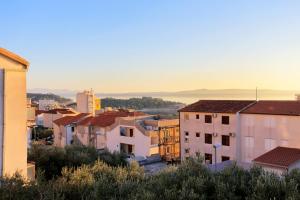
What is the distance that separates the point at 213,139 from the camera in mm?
35125

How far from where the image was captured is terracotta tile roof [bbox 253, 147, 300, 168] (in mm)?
24906

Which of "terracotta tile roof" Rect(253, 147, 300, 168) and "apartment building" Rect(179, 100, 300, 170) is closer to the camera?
"terracotta tile roof" Rect(253, 147, 300, 168)

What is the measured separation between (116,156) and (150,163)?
19499 mm

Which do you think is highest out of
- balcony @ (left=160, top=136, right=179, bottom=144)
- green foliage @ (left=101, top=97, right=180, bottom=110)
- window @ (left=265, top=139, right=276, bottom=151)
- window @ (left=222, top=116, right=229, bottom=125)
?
green foliage @ (left=101, top=97, right=180, bottom=110)

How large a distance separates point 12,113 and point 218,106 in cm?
2514

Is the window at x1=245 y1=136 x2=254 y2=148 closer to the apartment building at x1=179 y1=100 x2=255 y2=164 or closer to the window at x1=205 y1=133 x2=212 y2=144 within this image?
the apartment building at x1=179 y1=100 x2=255 y2=164

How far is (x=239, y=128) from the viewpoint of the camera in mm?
33250

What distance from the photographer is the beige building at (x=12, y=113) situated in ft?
42.6

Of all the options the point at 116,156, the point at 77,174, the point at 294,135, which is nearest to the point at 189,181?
the point at 77,174

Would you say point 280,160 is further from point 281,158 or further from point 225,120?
point 225,120

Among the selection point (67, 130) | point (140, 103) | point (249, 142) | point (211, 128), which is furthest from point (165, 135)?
point (140, 103)

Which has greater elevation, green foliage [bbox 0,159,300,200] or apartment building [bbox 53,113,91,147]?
green foliage [bbox 0,159,300,200]

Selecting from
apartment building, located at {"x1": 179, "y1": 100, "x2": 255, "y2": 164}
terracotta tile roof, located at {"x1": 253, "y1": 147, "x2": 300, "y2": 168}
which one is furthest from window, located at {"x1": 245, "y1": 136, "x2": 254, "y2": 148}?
terracotta tile roof, located at {"x1": 253, "y1": 147, "x2": 300, "y2": 168}

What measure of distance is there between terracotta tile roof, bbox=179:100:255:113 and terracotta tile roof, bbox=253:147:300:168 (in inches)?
261
